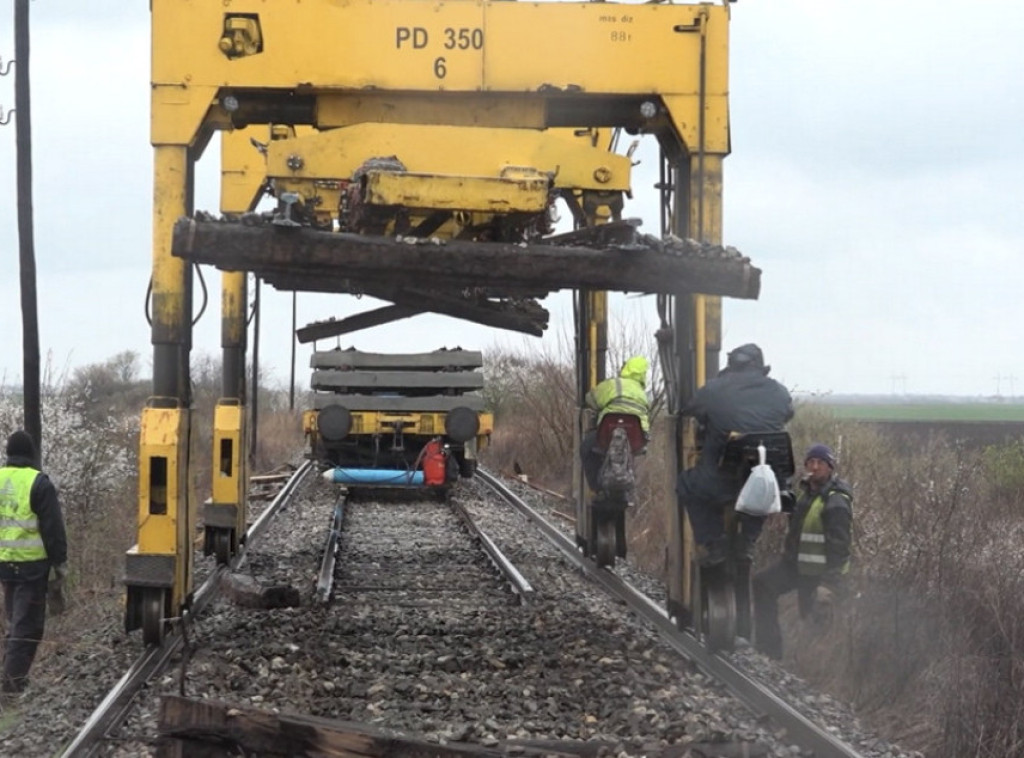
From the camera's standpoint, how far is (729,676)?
695cm

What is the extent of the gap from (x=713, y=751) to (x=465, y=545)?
26.7ft

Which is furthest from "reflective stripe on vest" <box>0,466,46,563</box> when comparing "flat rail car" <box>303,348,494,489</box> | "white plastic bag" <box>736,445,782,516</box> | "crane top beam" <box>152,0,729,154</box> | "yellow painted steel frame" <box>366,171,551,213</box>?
"flat rail car" <box>303,348,494,489</box>

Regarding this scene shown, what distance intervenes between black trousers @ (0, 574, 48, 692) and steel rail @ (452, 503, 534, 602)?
3.43 m

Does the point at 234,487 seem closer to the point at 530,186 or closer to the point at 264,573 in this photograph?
the point at 264,573

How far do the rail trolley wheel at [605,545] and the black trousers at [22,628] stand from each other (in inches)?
184

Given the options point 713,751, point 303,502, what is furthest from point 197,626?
point 303,502

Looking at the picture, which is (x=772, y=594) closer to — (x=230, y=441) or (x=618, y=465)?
(x=618, y=465)

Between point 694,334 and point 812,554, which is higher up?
point 694,334

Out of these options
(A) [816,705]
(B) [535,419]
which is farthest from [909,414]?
(A) [816,705]

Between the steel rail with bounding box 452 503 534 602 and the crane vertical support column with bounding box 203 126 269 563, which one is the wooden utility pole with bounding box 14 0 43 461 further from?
the steel rail with bounding box 452 503 534 602

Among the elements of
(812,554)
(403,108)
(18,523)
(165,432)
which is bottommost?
(812,554)

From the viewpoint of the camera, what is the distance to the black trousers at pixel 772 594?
8.10 meters

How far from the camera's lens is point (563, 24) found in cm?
853

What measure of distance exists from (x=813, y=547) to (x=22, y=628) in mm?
5162
